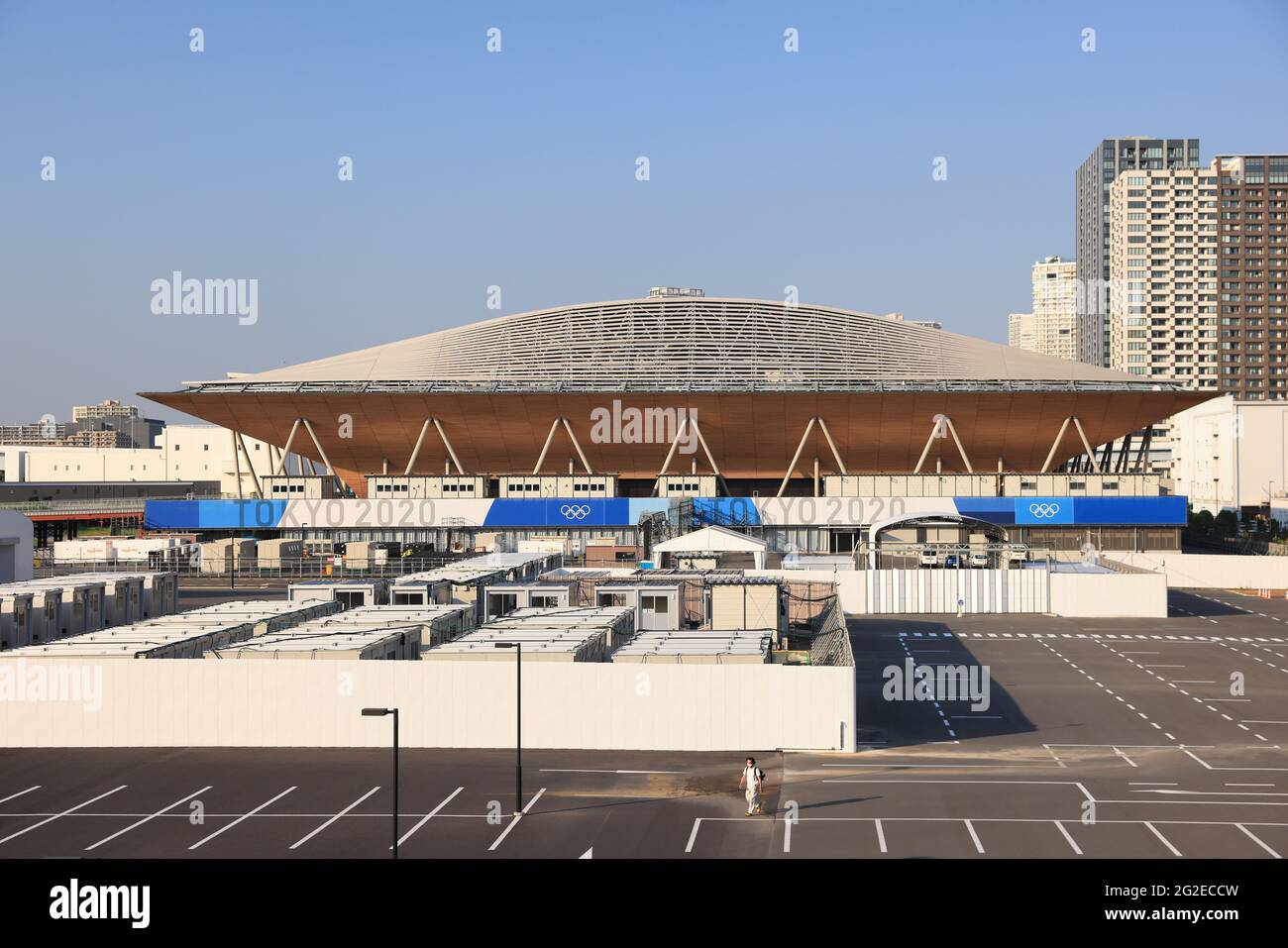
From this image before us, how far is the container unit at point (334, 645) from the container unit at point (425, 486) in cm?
5544

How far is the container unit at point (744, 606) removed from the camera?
1718 inches

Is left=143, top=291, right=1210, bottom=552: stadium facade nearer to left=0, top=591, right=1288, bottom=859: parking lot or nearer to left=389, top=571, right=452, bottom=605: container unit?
left=389, top=571, right=452, bottom=605: container unit

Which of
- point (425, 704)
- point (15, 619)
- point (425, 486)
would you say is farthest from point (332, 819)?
point (425, 486)

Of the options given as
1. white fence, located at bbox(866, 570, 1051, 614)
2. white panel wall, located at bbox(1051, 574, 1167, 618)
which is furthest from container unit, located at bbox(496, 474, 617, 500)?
white panel wall, located at bbox(1051, 574, 1167, 618)

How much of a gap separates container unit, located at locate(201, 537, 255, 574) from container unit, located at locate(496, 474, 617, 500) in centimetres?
1992

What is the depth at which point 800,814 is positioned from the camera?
26328 mm

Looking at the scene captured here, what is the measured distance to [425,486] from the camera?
9688 cm

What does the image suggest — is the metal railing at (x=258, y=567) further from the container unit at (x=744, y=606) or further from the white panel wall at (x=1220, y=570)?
the white panel wall at (x=1220, y=570)

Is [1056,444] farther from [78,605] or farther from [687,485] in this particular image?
[78,605]

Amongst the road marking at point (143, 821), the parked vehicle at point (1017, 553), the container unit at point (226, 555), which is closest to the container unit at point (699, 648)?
the road marking at point (143, 821)

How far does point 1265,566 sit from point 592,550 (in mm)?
44976

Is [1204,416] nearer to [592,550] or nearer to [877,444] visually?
[877,444]

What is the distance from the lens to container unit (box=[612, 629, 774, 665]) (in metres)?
34.3
